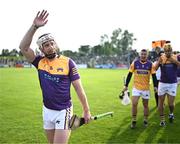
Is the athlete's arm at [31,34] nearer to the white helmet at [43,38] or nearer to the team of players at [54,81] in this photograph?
the team of players at [54,81]

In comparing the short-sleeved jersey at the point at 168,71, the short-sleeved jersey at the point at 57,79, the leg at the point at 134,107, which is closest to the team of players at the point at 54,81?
the short-sleeved jersey at the point at 57,79

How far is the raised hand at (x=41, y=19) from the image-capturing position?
5287 mm

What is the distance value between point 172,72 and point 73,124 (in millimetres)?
5852

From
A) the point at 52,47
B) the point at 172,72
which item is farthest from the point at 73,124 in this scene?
the point at 172,72

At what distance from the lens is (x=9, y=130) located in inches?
394

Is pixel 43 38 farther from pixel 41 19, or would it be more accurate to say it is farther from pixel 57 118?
pixel 57 118

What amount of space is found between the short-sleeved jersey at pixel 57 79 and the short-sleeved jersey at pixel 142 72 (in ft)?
16.3

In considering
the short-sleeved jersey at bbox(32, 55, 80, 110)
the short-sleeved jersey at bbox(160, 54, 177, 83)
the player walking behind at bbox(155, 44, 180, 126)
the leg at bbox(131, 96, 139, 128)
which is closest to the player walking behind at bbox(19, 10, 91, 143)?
the short-sleeved jersey at bbox(32, 55, 80, 110)

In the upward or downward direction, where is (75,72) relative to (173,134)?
upward

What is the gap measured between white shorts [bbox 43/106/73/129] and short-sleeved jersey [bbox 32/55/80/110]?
2.6 inches

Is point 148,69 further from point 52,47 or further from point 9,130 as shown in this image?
point 52,47

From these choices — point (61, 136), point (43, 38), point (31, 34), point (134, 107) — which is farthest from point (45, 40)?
point (134, 107)

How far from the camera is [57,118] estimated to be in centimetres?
548

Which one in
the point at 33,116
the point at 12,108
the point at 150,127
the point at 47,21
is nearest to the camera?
the point at 47,21
